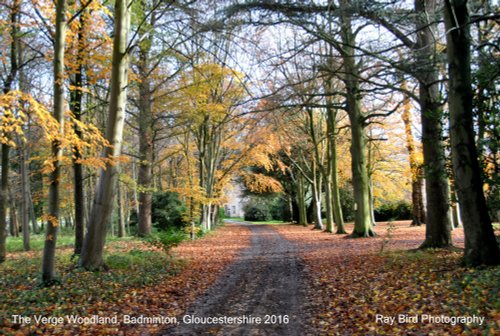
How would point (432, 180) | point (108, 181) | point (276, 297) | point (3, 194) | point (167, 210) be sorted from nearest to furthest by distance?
point (276, 297)
point (108, 181)
point (432, 180)
point (3, 194)
point (167, 210)

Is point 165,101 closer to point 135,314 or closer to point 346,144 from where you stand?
point 135,314

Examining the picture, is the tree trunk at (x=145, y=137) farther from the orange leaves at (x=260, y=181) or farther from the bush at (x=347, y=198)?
the bush at (x=347, y=198)

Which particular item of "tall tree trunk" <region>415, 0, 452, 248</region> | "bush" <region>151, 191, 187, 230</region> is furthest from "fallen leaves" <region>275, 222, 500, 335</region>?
"bush" <region>151, 191, 187, 230</region>

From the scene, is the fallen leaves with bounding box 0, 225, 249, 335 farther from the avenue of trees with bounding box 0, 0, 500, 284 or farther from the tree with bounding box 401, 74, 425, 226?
the tree with bounding box 401, 74, 425, 226

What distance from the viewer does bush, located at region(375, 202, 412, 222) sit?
35594 mm

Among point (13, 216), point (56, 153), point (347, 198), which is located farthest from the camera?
point (347, 198)

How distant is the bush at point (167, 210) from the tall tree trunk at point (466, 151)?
20169mm

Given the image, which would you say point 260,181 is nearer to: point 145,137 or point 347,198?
point 347,198

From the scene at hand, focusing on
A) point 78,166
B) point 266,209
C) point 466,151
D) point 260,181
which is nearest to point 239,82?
point 78,166

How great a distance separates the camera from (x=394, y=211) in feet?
119

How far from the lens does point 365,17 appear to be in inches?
376

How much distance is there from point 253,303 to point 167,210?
66.5 feet

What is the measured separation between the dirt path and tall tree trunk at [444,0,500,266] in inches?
129

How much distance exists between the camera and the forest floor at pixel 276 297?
16.6 feet
